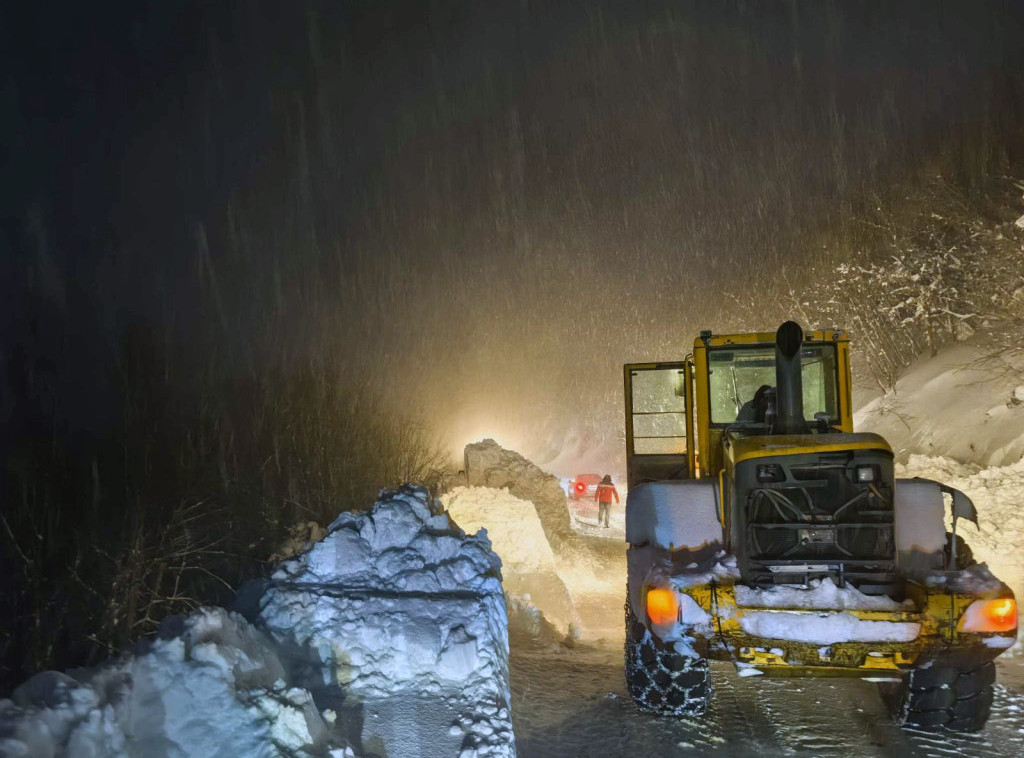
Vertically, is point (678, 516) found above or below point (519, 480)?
above

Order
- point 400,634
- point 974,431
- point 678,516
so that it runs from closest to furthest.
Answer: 1. point 400,634
2. point 678,516
3. point 974,431

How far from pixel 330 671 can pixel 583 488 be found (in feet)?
85.5

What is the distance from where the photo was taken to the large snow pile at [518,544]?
12.8 meters

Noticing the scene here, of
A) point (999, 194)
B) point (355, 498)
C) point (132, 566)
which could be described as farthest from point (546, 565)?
point (999, 194)

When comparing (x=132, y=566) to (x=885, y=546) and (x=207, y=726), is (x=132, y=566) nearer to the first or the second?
(x=207, y=726)

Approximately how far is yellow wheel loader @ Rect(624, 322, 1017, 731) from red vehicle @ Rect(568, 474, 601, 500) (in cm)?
2364

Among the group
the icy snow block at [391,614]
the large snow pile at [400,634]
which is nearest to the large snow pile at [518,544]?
the icy snow block at [391,614]

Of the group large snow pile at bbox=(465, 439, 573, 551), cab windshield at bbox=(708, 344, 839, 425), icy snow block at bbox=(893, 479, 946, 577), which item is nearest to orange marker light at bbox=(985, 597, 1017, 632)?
icy snow block at bbox=(893, 479, 946, 577)

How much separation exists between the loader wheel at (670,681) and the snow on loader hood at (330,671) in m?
1.12

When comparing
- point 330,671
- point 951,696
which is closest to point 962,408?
point 951,696

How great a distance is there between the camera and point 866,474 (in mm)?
5305

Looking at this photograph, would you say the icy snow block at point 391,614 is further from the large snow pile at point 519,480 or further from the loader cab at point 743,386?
the large snow pile at point 519,480

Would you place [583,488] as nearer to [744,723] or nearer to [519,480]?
[519,480]

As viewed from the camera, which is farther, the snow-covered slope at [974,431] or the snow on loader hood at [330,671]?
the snow-covered slope at [974,431]
